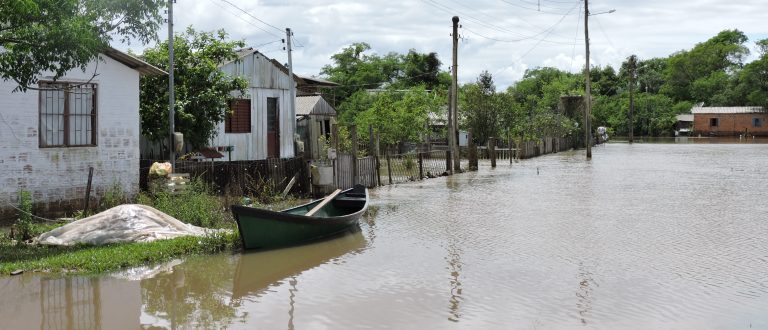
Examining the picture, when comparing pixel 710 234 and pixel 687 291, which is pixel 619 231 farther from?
pixel 687 291

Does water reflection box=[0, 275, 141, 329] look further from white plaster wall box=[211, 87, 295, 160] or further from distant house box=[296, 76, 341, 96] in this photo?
distant house box=[296, 76, 341, 96]

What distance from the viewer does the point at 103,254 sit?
11695 mm

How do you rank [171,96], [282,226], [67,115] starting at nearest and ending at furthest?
[282,226] → [67,115] → [171,96]

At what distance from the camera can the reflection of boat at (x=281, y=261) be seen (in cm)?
1109

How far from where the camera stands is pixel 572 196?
76.1 ft

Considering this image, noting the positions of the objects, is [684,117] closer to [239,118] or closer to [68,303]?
[239,118]

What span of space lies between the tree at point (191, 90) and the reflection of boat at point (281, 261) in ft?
27.8

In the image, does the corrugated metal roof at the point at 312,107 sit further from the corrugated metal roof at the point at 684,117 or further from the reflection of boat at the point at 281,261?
the corrugated metal roof at the point at 684,117

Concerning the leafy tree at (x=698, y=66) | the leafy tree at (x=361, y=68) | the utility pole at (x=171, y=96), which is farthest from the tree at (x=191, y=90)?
the leafy tree at (x=698, y=66)

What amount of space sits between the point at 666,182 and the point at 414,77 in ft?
164

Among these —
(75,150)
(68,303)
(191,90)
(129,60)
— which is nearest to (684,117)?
(191,90)

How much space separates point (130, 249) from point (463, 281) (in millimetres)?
5506

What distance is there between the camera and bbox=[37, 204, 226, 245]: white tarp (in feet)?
41.8

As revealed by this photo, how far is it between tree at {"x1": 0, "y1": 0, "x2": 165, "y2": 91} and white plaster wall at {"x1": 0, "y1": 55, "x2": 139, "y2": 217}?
2.63m
